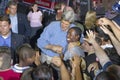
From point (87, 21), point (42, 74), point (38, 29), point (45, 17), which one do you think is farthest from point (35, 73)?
point (45, 17)

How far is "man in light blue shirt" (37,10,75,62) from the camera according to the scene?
227 inches

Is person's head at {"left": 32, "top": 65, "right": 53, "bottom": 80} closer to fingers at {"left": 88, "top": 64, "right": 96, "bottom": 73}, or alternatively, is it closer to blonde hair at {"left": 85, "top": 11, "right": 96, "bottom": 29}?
fingers at {"left": 88, "top": 64, "right": 96, "bottom": 73}

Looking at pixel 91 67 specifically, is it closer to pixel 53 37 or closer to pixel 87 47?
pixel 87 47

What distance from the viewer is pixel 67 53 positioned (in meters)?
5.22

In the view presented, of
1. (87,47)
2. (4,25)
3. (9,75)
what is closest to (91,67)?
(87,47)

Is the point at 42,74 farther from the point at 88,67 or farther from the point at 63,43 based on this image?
the point at 63,43

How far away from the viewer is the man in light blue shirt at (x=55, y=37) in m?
5.77

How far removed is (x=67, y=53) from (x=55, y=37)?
27.7 inches

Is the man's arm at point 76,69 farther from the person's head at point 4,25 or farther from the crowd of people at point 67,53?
the person's head at point 4,25

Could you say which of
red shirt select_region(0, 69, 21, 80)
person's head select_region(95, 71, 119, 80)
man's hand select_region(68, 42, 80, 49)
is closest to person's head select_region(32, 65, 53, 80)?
person's head select_region(95, 71, 119, 80)

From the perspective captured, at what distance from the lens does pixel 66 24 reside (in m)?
5.76

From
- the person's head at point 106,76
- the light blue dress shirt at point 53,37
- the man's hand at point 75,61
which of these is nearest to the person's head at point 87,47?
the man's hand at point 75,61

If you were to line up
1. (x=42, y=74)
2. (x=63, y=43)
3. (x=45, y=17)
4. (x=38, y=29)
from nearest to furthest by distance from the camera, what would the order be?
(x=42, y=74) < (x=63, y=43) < (x=38, y=29) < (x=45, y=17)

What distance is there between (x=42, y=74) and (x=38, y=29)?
6036 millimetres
